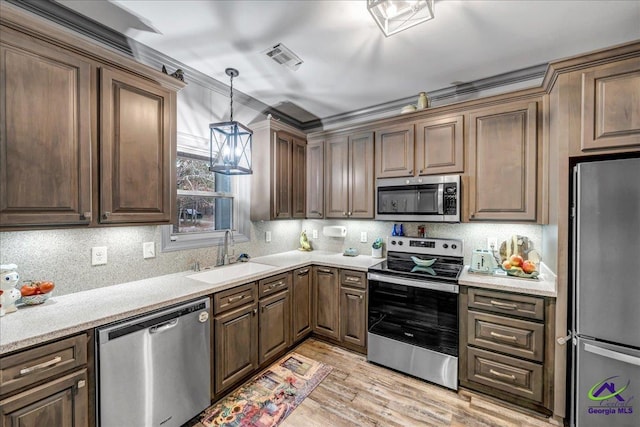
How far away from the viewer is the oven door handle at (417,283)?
2176 millimetres

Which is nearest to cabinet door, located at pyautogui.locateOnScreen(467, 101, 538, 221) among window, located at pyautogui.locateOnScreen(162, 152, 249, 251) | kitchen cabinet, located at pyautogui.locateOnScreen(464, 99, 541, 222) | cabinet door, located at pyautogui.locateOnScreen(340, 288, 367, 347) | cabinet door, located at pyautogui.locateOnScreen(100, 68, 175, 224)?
kitchen cabinet, located at pyautogui.locateOnScreen(464, 99, 541, 222)

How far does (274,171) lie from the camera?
9.95 feet

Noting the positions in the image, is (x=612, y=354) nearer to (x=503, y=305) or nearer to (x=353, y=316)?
(x=503, y=305)

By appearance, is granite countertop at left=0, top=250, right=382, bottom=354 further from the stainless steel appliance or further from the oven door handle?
the stainless steel appliance

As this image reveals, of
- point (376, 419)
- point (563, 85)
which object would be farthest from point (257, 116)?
point (376, 419)

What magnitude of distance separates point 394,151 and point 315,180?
1.04 m

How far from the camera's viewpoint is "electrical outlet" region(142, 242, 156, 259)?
2.16 metres

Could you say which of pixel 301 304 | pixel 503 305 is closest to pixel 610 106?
pixel 503 305

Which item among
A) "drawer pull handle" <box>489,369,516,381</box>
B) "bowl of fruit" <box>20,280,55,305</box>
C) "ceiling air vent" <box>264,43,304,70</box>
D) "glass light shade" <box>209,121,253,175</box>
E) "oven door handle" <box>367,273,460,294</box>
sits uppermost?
"ceiling air vent" <box>264,43,304,70</box>

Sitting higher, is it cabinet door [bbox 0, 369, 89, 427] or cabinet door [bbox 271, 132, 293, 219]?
cabinet door [bbox 271, 132, 293, 219]

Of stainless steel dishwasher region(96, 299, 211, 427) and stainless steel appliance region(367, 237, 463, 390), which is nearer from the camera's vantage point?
stainless steel dishwasher region(96, 299, 211, 427)

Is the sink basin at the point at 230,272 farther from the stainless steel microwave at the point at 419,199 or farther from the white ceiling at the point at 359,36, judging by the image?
the white ceiling at the point at 359,36

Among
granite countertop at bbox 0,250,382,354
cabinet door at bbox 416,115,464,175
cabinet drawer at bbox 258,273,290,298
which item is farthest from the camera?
cabinet door at bbox 416,115,464,175

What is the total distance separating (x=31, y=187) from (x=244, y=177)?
1817 mm
